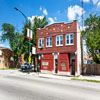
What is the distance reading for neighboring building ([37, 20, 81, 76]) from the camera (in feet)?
61.7

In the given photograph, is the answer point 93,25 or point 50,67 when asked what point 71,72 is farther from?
point 93,25

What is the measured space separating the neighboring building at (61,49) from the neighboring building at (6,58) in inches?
822

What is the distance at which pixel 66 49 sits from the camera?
19375mm

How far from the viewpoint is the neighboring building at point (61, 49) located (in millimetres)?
18812

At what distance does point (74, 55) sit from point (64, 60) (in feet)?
5.84

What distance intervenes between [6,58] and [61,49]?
2559 cm

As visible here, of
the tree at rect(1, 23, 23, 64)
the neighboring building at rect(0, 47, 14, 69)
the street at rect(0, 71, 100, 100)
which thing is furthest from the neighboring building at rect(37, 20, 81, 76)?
the neighboring building at rect(0, 47, 14, 69)

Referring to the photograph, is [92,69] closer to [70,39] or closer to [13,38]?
[70,39]

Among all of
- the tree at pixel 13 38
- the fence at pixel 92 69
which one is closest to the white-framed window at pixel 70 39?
the fence at pixel 92 69

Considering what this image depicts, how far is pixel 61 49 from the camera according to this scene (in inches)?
783

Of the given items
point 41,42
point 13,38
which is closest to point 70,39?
point 41,42

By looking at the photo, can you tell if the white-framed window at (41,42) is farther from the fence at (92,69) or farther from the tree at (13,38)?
the tree at (13,38)

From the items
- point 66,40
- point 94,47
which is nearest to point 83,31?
point 66,40

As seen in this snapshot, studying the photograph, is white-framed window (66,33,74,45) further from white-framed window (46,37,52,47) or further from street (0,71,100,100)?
A: street (0,71,100,100)
